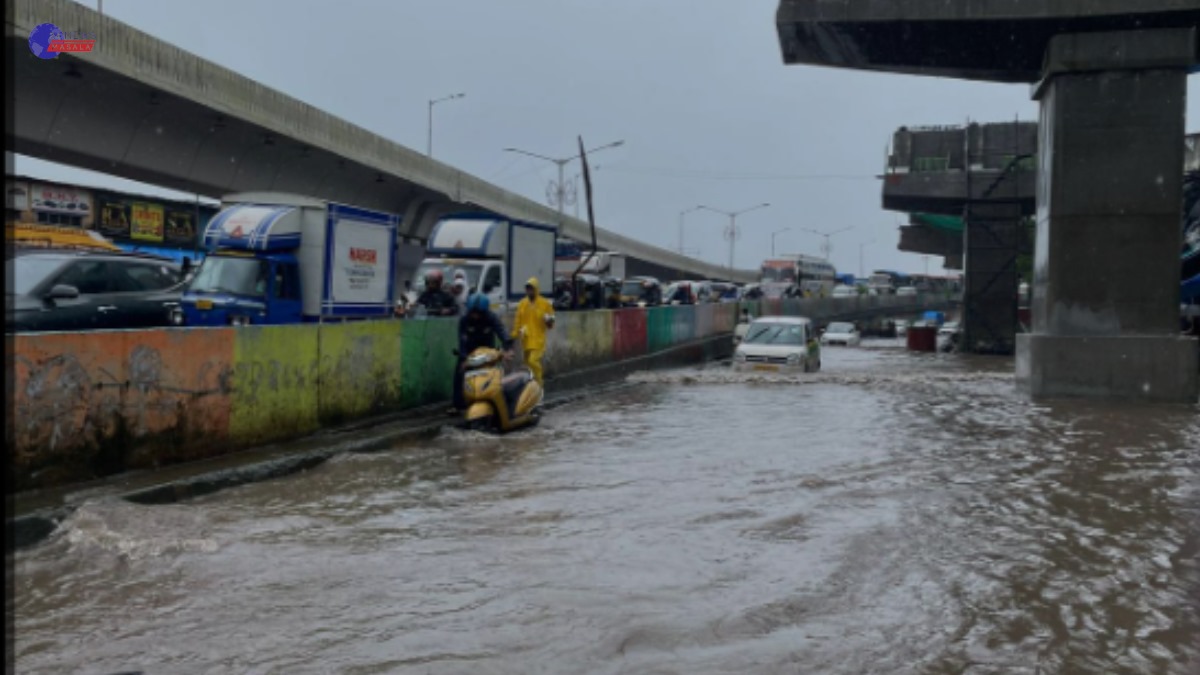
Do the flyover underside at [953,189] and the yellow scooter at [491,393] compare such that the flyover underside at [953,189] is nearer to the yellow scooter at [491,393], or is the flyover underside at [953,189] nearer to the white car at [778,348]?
the white car at [778,348]

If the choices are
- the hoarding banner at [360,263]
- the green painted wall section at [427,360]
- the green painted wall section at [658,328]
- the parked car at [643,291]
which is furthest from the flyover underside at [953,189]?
the green painted wall section at [427,360]

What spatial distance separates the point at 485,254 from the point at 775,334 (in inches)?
269

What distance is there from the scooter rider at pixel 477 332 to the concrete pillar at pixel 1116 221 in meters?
9.92

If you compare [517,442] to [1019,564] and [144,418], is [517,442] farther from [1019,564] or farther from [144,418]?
[1019,564]


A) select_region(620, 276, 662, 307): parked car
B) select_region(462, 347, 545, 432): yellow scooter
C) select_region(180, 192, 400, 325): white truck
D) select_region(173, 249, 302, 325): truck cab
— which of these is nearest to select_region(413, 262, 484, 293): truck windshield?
select_region(180, 192, 400, 325): white truck

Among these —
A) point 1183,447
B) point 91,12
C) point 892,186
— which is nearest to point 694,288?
point 892,186

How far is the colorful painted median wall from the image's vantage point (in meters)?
7.74

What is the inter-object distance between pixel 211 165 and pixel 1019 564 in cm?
2735

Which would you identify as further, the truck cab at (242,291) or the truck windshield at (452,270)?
the truck windshield at (452,270)

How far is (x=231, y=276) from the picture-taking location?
1634cm

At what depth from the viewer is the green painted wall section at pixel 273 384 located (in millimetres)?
10023

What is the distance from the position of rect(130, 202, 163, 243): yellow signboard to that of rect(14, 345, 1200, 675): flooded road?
29238mm

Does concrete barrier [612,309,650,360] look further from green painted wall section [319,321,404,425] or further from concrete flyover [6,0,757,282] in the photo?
concrete flyover [6,0,757,282]

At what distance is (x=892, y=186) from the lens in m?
42.7
